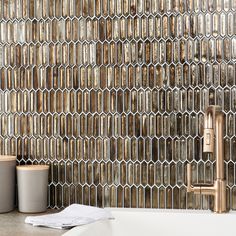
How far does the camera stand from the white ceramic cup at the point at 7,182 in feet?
5.77

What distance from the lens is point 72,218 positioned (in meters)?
1.58

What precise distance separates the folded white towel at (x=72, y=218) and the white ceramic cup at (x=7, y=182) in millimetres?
177

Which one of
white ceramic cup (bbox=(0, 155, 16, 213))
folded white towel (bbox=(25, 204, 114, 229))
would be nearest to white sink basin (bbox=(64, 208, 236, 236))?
folded white towel (bbox=(25, 204, 114, 229))

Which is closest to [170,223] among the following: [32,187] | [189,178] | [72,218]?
[189,178]

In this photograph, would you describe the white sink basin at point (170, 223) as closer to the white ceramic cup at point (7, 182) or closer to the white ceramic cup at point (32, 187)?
the white ceramic cup at point (32, 187)

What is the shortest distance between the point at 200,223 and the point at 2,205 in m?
0.69

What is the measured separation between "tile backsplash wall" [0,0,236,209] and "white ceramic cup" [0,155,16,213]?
0.34 feet

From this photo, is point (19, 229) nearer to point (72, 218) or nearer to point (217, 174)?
point (72, 218)

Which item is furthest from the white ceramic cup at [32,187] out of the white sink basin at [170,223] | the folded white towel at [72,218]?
the white sink basin at [170,223]

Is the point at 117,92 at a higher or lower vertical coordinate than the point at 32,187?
higher

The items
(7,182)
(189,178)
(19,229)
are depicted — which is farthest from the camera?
(7,182)

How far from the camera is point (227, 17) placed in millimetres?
1757

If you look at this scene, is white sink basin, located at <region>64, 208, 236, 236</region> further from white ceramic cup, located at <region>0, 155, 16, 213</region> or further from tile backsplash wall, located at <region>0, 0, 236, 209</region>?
white ceramic cup, located at <region>0, 155, 16, 213</region>

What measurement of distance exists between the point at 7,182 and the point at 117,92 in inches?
Answer: 19.9
